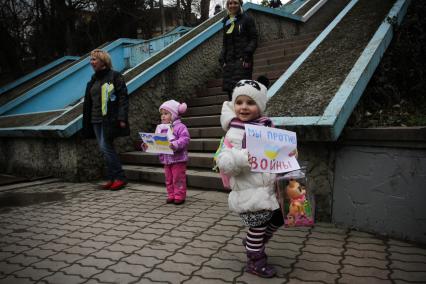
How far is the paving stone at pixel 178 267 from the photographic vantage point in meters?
2.52

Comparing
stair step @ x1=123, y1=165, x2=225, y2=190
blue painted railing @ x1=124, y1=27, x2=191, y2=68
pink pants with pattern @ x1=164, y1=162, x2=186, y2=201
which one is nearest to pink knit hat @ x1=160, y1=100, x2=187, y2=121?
pink pants with pattern @ x1=164, y1=162, x2=186, y2=201

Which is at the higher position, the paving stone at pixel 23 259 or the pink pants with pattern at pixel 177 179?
the pink pants with pattern at pixel 177 179

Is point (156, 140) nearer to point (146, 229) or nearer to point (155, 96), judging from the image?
point (146, 229)

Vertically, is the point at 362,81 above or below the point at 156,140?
above

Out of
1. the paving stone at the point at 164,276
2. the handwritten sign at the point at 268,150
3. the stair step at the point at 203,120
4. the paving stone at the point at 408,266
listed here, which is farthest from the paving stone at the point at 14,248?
the stair step at the point at 203,120

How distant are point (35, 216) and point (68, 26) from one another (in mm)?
13473

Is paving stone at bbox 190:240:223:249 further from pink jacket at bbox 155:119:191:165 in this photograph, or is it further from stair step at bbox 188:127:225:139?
stair step at bbox 188:127:225:139

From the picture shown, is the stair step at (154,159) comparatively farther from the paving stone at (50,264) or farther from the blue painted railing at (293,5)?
the blue painted railing at (293,5)

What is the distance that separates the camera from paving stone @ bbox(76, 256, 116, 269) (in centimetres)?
267

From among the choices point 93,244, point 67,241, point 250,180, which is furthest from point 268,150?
→ point 67,241

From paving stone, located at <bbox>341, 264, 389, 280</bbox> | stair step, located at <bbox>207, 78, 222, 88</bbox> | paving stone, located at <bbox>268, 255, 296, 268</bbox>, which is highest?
stair step, located at <bbox>207, 78, 222, 88</bbox>

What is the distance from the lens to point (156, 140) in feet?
13.5

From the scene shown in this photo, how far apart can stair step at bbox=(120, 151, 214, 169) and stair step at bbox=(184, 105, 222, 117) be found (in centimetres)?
131

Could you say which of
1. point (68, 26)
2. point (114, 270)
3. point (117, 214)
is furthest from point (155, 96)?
point (68, 26)
